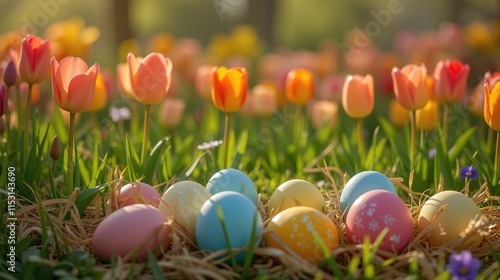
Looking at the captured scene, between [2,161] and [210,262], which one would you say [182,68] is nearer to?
[2,161]

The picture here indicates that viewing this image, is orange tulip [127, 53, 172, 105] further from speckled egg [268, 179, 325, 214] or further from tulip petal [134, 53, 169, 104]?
speckled egg [268, 179, 325, 214]

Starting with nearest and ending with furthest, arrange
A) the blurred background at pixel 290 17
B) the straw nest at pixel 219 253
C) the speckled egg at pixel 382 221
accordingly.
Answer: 1. the straw nest at pixel 219 253
2. the speckled egg at pixel 382 221
3. the blurred background at pixel 290 17

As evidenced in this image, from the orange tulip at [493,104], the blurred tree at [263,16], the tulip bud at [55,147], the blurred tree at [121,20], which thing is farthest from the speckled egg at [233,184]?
the blurred tree at [263,16]

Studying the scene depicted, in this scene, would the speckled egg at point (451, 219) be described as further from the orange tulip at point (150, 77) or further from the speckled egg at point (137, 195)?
the orange tulip at point (150, 77)

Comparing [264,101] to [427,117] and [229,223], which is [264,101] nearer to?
[427,117]

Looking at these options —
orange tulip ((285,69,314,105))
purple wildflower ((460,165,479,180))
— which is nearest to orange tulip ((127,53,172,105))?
orange tulip ((285,69,314,105))
